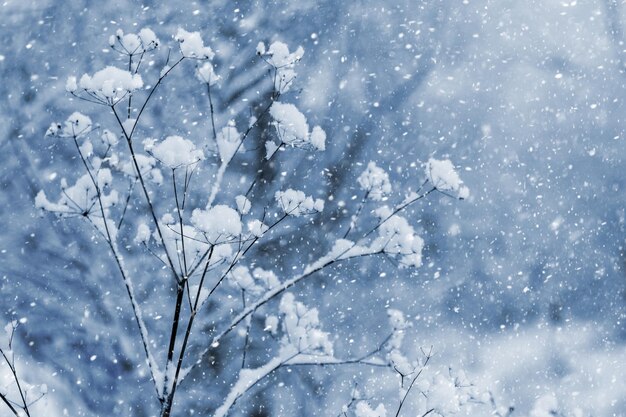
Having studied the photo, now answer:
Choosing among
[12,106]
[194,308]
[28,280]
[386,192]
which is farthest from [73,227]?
[386,192]

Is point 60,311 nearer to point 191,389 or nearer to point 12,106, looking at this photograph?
point 191,389

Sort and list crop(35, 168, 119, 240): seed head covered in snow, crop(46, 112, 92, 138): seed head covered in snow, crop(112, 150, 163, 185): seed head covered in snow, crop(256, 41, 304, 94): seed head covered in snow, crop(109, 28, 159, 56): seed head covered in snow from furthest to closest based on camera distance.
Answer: crop(112, 150, 163, 185): seed head covered in snow
crop(256, 41, 304, 94): seed head covered in snow
crop(35, 168, 119, 240): seed head covered in snow
crop(109, 28, 159, 56): seed head covered in snow
crop(46, 112, 92, 138): seed head covered in snow

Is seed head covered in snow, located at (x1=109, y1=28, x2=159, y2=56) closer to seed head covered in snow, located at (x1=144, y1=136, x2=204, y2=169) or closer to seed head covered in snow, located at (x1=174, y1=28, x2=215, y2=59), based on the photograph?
seed head covered in snow, located at (x1=174, y1=28, x2=215, y2=59)

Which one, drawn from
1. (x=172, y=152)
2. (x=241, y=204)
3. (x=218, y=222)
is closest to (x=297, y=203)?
(x=241, y=204)

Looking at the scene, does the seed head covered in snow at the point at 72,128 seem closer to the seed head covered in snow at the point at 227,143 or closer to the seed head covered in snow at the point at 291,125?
the seed head covered in snow at the point at 227,143

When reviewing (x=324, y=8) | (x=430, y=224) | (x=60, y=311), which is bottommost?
(x=60, y=311)

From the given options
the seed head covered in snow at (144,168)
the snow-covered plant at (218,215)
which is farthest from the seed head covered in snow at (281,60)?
the seed head covered in snow at (144,168)

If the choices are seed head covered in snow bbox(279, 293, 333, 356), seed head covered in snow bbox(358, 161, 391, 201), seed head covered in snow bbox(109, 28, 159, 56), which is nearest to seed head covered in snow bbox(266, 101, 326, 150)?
seed head covered in snow bbox(358, 161, 391, 201)
